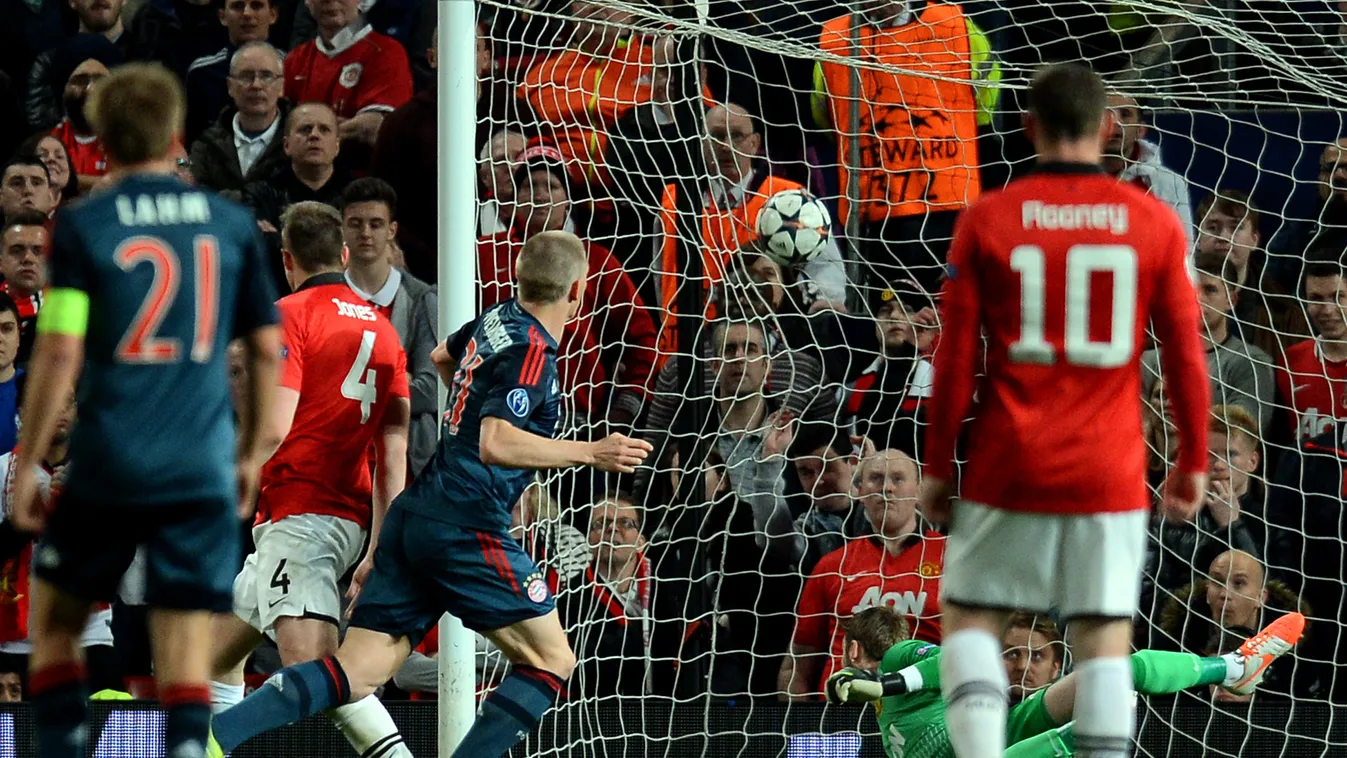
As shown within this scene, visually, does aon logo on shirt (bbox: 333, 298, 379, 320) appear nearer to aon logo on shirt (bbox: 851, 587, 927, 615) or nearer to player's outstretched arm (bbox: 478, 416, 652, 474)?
player's outstretched arm (bbox: 478, 416, 652, 474)

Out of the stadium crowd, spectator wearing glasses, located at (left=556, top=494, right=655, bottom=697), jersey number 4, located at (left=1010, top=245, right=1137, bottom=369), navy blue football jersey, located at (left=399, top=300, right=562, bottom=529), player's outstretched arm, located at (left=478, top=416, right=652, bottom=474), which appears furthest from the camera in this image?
the stadium crowd

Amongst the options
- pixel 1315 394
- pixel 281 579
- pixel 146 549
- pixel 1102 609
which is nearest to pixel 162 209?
pixel 146 549

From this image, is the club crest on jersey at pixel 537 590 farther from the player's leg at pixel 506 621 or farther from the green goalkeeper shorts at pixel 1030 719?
the green goalkeeper shorts at pixel 1030 719

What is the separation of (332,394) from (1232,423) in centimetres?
304

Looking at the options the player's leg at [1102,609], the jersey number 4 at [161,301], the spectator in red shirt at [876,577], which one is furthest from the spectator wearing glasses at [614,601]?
the jersey number 4 at [161,301]

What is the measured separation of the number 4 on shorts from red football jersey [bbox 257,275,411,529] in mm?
162

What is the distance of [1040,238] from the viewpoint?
11.0 feet

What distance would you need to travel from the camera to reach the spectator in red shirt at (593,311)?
20.7ft

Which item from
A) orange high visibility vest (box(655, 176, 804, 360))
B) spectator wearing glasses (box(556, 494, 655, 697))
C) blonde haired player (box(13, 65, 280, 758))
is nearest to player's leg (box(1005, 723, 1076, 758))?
spectator wearing glasses (box(556, 494, 655, 697))

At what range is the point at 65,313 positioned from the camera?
10.4 ft

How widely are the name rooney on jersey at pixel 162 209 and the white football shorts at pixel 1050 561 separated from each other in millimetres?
1566


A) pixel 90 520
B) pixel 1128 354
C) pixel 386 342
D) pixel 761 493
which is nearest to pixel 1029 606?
pixel 1128 354

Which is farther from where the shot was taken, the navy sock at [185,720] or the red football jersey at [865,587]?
the red football jersey at [865,587]

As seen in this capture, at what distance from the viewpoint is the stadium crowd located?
617cm
